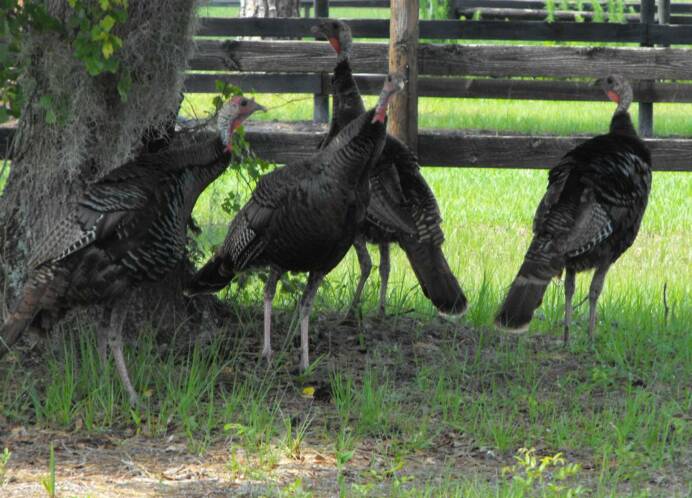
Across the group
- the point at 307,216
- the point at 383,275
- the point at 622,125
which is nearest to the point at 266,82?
the point at 383,275

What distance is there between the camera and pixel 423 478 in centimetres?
464

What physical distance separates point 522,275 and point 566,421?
118 centimetres

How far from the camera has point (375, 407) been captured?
17.0 ft

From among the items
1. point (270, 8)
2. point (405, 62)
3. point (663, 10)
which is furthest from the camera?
point (270, 8)

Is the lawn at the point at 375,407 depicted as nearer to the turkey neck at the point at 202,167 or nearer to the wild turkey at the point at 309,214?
the wild turkey at the point at 309,214

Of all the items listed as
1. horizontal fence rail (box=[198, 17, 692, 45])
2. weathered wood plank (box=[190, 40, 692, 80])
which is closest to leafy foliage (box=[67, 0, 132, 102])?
weathered wood plank (box=[190, 40, 692, 80])

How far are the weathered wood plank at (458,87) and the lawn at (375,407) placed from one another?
4107mm

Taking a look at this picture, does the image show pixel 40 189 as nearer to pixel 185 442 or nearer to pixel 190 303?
pixel 190 303

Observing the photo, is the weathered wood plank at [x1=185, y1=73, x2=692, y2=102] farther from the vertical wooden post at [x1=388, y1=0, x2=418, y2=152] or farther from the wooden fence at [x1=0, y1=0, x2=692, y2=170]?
the vertical wooden post at [x1=388, y1=0, x2=418, y2=152]

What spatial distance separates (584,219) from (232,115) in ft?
6.50

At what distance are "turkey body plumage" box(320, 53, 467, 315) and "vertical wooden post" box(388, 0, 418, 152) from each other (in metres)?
0.93

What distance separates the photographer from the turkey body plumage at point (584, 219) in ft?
20.3

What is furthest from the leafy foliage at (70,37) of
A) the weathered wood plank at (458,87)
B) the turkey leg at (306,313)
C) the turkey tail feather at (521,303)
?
the weathered wood plank at (458,87)

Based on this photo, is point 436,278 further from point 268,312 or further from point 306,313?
point 268,312
